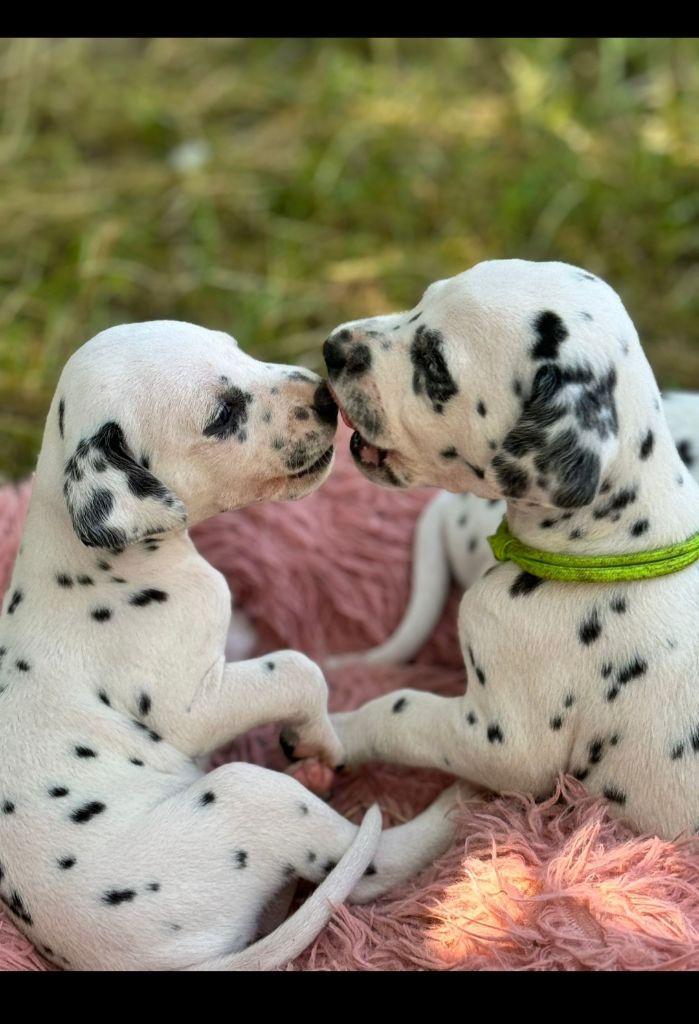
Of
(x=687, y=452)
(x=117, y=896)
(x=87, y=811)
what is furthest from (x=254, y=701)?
(x=687, y=452)

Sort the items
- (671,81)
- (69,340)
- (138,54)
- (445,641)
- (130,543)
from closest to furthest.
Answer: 1. (130,543)
2. (445,641)
3. (69,340)
4. (671,81)
5. (138,54)

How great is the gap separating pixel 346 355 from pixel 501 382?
0.53m

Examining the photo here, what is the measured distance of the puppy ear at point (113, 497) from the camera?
3.36m

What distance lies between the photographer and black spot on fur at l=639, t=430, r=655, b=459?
3.47m

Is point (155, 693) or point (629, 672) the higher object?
point (629, 672)

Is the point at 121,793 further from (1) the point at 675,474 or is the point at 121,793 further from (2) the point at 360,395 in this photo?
(1) the point at 675,474

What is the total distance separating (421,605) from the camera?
4840 mm

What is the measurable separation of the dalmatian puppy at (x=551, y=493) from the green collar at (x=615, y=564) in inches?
1.0

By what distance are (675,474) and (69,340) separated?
3.65m

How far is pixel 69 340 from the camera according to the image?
6.29 meters

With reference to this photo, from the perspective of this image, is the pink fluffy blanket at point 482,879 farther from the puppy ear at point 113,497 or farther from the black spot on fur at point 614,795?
the puppy ear at point 113,497

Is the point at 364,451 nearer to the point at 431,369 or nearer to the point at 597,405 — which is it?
the point at 431,369

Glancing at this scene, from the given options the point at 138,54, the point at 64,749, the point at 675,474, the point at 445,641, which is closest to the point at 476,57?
the point at 138,54
